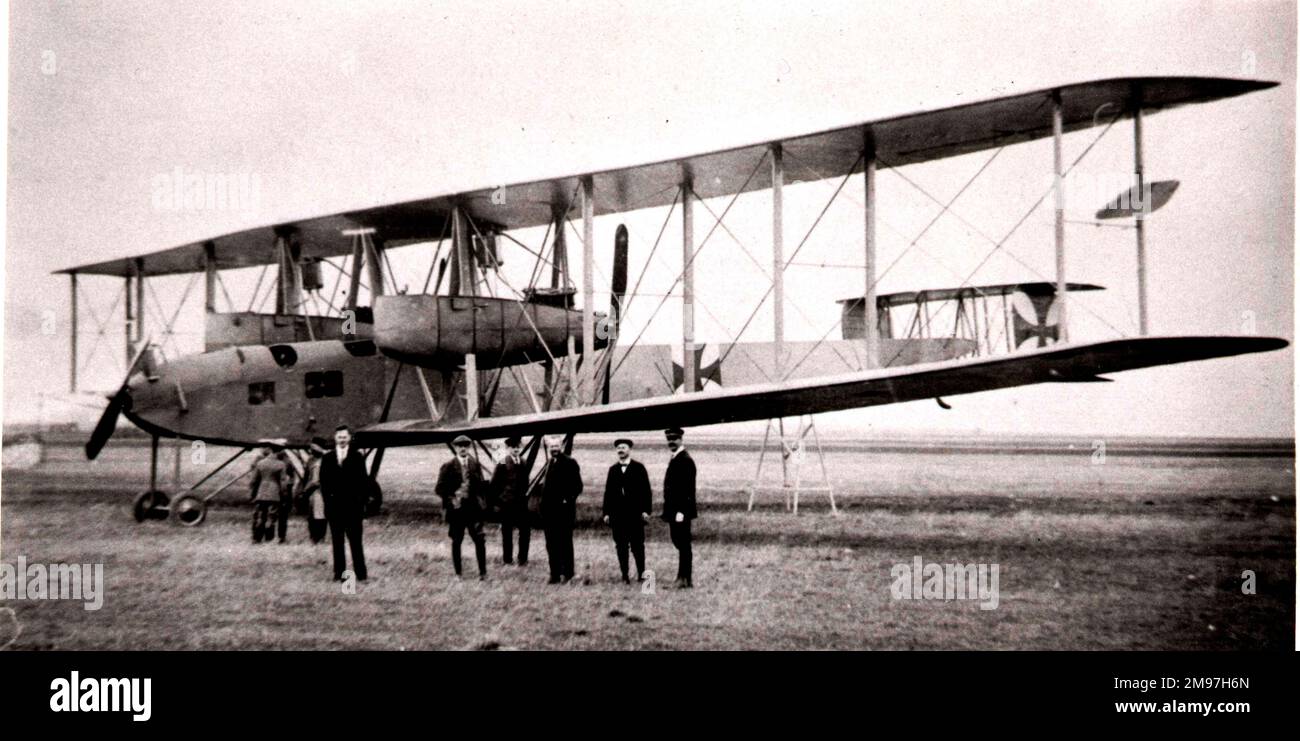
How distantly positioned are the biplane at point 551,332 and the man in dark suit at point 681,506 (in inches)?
28.0

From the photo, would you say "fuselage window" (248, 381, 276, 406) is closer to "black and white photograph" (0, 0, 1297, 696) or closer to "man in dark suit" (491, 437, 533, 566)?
"black and white photograph" (0, 0, 1297, 696)

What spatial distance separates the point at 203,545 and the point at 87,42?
395 centimetres

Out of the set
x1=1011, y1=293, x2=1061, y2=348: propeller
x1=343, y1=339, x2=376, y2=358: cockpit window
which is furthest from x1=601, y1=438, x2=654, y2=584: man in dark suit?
x1=1011, y1=293, x2=1061, y2=348: propeller

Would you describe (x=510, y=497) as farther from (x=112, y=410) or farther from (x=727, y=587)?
(x=112, y=410)

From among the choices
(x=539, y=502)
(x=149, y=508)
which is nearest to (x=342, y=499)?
(x=539, y=502)

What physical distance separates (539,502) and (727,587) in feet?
5.03

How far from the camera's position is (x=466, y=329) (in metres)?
7.43

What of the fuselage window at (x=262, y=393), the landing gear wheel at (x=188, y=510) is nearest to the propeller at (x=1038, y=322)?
the fuselage window at (x=262, y=393)

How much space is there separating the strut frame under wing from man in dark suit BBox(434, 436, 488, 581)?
7.65ft

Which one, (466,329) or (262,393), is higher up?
(466,329)

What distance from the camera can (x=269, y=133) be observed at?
6.91 m

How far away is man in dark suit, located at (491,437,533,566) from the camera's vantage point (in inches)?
244
